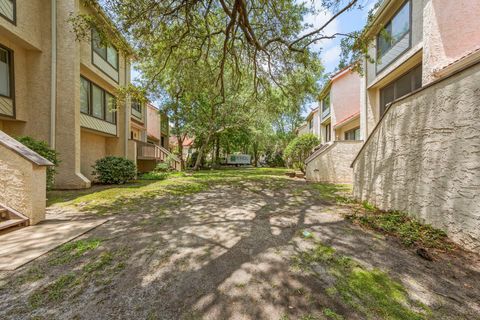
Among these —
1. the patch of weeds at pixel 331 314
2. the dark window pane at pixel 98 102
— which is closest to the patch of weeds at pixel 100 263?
the patch of weeds at pixel 331 314

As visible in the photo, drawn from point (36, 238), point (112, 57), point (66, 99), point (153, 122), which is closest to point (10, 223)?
point (36, 238)

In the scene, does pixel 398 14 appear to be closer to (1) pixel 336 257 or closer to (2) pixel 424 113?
(2) pixel 424 113

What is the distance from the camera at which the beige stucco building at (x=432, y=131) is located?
3013 millimetres

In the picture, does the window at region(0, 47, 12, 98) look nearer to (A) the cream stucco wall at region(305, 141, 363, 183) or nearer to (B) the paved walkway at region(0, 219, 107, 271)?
(B) the paved walkway at region(0, 219, 107, 271)

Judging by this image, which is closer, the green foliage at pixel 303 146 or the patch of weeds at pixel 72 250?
the patch of weeds at pixel 72 250

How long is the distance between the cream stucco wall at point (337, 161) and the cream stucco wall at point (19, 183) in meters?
10.7

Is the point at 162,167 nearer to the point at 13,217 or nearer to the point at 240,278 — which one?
the point at 13,217

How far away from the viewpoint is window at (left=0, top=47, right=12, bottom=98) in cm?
747

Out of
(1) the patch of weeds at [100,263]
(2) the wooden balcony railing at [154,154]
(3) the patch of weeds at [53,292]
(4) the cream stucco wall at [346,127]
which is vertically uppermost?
(4) the cream stucco wall at [346,127]

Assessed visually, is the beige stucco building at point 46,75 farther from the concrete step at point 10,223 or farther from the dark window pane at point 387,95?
the dark window pane at point 387,95

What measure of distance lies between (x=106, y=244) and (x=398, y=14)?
1267 cm

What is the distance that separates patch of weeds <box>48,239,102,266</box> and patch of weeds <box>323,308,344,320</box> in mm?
3401

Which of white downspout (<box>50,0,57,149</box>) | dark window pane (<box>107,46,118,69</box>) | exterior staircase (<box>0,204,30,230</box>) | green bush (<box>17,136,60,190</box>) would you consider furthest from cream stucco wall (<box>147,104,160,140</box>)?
exterior staircase (<box>0,204,30,230</box>)

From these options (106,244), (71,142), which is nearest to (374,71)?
(106,244)
